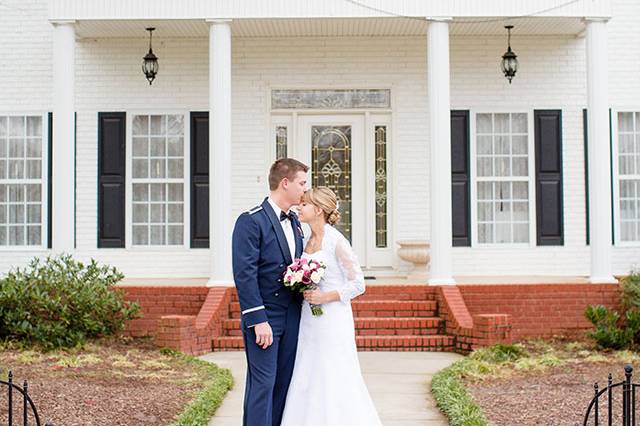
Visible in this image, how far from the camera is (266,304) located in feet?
19.1

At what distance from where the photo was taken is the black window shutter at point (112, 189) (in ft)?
47.4

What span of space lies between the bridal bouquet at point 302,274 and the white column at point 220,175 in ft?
21.9

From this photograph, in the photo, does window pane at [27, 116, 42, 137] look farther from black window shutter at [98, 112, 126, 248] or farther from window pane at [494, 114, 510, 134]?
window pane at [494, 114, 510, 134]

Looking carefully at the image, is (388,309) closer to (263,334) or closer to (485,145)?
(485,145)

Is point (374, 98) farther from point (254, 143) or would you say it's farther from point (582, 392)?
point (582, 392)

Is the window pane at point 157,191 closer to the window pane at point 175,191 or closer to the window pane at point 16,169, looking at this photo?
the window pane at point 175,191

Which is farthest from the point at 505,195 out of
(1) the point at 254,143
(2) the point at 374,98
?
(1) the point at 254,143

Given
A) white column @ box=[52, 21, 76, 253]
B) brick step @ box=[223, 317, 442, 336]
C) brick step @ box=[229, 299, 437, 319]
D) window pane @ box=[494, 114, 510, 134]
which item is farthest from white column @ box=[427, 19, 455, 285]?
white column @ box=[52, 21, 76, 253]

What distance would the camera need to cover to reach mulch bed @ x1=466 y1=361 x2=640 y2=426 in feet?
24.6

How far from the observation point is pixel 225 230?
40.7ft

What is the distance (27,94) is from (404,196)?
6.55m

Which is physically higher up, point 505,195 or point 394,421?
point 505,195

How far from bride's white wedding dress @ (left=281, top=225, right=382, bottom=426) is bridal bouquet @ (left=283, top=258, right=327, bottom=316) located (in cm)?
26

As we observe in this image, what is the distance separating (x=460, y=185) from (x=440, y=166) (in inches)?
85.8
